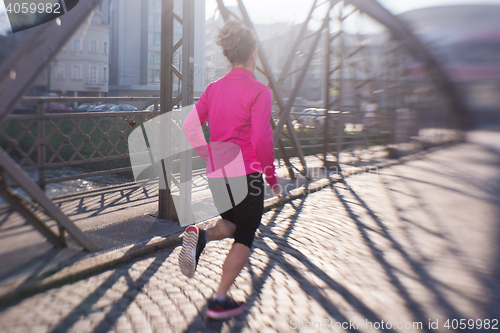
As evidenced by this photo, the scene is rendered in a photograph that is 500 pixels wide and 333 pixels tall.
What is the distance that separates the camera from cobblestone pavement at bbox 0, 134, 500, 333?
2.36 metres

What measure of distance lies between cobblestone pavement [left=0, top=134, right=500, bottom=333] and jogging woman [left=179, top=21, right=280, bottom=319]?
Result: 33 centimetres

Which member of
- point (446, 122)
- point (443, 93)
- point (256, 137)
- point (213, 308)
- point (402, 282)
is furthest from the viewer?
point (446, 122)

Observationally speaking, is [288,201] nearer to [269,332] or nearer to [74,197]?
[74,197]

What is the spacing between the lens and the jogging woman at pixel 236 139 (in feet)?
7.35

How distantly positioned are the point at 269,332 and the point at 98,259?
1564 mm

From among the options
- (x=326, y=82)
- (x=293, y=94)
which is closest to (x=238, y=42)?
(x=293, y=94)

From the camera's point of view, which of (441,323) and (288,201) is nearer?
(441,323)

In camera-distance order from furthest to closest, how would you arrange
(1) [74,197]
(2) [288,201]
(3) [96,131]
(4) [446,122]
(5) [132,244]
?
(4) [446,122]
(3) [96,131]
(2) [288,201]
(1) [74,197]
(5) [132,244]

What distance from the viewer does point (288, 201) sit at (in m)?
5.69

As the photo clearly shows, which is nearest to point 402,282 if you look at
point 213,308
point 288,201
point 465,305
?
point 465,305

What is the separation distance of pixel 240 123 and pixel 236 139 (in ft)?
0.33

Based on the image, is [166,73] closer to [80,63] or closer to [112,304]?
[80,63]

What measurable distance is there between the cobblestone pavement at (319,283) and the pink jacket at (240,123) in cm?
89

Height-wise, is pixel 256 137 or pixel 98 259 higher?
pixel 256 137
